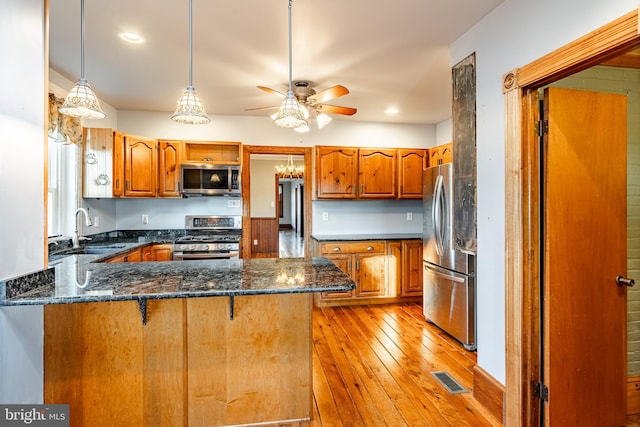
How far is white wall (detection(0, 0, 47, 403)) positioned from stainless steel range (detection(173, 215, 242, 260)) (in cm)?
223

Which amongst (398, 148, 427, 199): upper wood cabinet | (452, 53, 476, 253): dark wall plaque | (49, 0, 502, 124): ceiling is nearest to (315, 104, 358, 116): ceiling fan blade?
(49, 0, 502, 124): ceiling

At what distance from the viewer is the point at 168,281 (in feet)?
5.48

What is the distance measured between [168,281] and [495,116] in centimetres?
212

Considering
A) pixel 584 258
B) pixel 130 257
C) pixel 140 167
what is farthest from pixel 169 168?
pixel 584 258

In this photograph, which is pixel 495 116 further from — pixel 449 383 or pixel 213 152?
pixel 213 152

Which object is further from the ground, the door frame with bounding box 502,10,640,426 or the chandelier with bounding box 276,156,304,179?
the chandelier with bounding box 276,156,304,179

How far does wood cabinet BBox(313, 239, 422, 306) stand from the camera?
4258 millimetres

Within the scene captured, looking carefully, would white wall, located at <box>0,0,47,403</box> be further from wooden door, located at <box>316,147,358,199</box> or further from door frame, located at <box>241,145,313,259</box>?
wooden door, located at <box>316,147,358,199</box>

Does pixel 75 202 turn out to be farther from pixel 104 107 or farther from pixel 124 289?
pixel 124 289

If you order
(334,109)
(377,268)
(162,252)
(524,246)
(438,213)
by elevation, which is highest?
(334,109)

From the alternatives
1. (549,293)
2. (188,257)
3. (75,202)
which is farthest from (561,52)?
(75,202)

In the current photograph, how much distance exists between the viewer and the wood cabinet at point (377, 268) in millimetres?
4258

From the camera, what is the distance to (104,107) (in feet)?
12.9

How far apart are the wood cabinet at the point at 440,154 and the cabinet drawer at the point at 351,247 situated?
1356 millimetres
